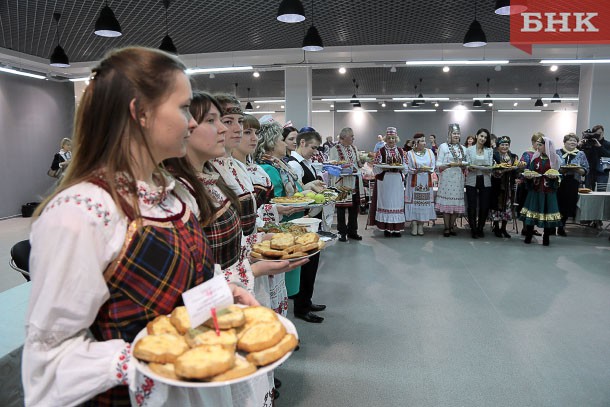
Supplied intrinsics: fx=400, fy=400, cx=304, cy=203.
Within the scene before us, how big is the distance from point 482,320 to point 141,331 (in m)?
3.34

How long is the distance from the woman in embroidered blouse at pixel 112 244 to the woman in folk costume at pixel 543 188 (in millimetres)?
6204

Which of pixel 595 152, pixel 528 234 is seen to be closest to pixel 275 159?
pixel 528 234

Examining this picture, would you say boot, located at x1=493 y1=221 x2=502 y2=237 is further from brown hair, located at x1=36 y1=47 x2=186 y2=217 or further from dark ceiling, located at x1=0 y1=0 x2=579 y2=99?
brown hair, located at x1=36 y1=47 x2=186 y2=217

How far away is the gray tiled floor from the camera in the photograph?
2.49 meters

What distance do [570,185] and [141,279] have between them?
7713 millimetres

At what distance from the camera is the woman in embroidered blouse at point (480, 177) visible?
656 centimetres

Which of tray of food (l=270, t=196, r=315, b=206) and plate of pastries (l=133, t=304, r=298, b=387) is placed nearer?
plate of pastries (l=133, t=304, r=298, b=387)

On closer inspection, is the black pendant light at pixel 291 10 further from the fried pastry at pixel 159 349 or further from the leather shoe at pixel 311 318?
the fried pastry at pixel 159 349

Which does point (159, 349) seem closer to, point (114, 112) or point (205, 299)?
point (205, 299)

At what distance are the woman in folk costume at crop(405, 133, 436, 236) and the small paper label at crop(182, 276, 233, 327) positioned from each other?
20.5 feet

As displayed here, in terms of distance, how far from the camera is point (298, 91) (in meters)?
10.4

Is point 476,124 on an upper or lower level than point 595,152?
upper

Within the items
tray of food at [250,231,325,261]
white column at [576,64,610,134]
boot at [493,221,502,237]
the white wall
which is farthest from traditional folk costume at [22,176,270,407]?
the white wall

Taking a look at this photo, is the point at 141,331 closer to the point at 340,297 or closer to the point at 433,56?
the point at 340,297
